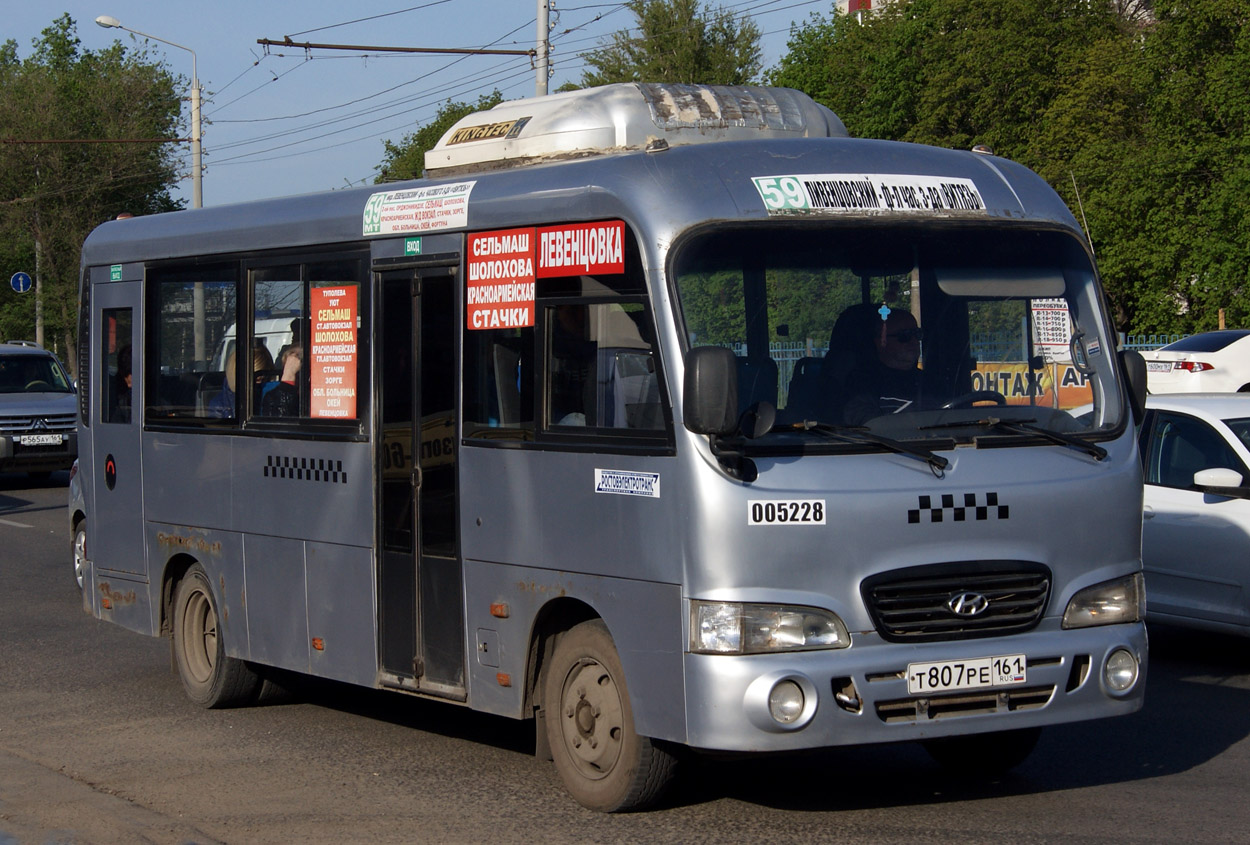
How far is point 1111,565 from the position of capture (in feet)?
21.4

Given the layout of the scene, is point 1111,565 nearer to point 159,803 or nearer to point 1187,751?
point 1187,751

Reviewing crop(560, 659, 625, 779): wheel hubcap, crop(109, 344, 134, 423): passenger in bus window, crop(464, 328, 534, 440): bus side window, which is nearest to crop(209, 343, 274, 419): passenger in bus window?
crop(109, 344, 134, 423): passenger in bus window

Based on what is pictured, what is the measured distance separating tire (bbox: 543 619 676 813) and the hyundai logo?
127 cm

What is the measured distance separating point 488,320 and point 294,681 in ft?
11.9

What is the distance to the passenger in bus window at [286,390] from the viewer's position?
8.69 meters

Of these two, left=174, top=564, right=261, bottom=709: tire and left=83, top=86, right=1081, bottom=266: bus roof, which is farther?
left=174, top=564, right=261, bottom=709: tire

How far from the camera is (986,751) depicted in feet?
23.7

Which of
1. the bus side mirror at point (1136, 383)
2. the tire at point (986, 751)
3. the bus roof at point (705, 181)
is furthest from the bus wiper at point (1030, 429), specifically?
the tire at point (986, 751)

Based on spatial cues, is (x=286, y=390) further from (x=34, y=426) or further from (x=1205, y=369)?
(x=1205, y=369)

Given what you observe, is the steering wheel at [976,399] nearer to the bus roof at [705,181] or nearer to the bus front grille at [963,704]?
the bus roof at [705,181]

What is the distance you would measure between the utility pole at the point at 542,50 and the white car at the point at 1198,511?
54.6 feet

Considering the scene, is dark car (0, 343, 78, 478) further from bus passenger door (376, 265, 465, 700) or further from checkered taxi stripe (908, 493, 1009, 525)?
checkered taxi stripe (908, 493, 1009, 525)

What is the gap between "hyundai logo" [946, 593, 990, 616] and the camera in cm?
A: 616

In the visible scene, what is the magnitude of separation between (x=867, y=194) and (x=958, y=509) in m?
1.35
